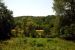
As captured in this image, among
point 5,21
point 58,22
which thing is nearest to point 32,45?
point 58,22

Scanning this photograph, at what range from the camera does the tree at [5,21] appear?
35312 mm

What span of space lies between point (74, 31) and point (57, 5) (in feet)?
16.8

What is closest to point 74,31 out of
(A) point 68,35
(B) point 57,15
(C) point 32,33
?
(A) point 68,35

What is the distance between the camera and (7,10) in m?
37.6

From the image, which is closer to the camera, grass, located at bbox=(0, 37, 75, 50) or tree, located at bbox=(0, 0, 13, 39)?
grass, located at bbox=(0, 37, 75, 50)

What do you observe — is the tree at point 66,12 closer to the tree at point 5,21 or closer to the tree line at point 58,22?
the tree line at point 58,22

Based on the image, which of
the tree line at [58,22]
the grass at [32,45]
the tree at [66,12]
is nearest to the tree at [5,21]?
the tree line at [58,22]

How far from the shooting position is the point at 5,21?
119ft

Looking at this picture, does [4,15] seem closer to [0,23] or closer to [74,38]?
[0,23]

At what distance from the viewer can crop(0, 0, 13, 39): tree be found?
35.3m

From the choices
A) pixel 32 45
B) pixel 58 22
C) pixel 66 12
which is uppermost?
pixel 66 12

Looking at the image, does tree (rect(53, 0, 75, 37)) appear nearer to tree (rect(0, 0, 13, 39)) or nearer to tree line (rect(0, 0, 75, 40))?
tree line (rect(0, 0, 75, 40))

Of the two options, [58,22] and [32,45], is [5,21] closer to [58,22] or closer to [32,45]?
[58,22]

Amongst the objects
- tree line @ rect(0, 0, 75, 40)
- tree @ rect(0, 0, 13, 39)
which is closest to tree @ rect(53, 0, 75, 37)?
tree line @ rect(0, 0, 75, 40)
